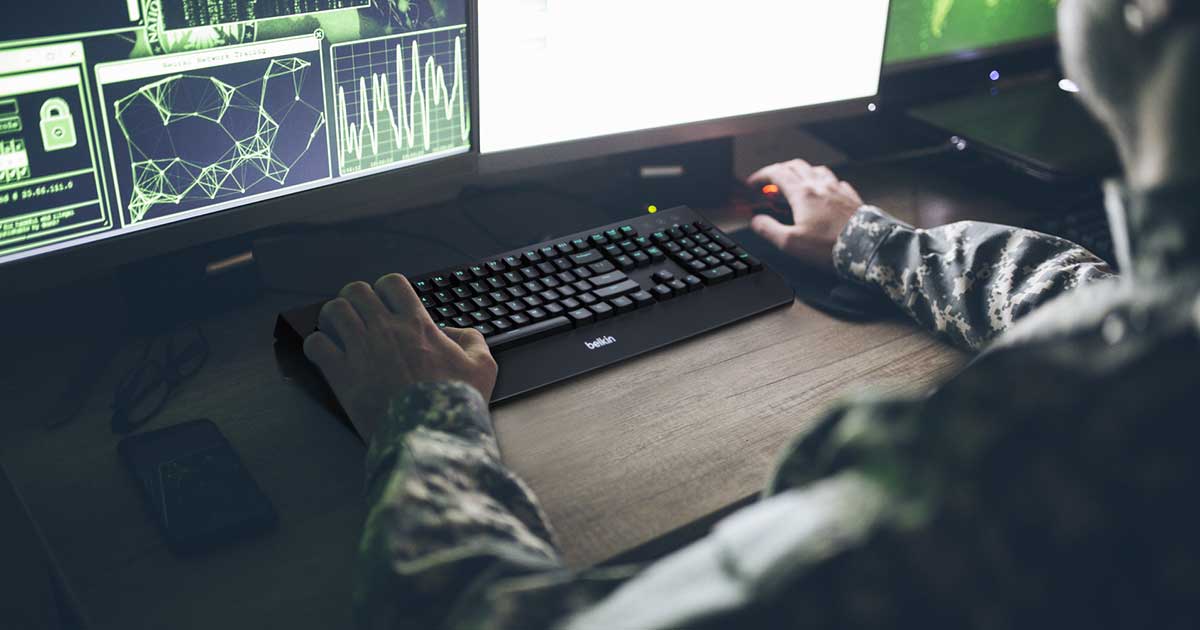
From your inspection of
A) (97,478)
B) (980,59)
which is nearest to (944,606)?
(97,478)

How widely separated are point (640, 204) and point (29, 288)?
2.29 feet

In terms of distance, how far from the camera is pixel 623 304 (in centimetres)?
91

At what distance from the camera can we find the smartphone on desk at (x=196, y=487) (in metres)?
0.66

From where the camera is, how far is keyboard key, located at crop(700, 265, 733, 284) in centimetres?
97

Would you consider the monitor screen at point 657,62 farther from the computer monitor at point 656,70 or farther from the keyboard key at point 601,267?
the keyboard key at point 601,267

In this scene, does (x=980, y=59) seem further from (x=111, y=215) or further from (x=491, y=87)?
(x=111, y=215)

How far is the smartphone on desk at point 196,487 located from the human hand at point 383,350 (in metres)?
0.10

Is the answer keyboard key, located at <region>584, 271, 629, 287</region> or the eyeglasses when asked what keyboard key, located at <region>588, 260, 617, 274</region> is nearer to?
keyboard key, located at <region>584, 271, 629, 287</region>

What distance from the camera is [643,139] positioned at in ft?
3.75

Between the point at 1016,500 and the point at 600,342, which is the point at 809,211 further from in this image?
the point at 1016,500

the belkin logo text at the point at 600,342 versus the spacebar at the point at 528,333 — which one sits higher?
the spacebar at the point at 528,333

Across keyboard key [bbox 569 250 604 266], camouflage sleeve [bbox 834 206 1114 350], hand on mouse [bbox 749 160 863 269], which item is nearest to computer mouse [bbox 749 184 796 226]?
hand on mouse [bbox 749 160 863 269]

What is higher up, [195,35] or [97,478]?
[195,35]

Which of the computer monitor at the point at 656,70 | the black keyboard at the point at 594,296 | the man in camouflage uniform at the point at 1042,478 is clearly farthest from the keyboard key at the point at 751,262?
the man in camouflage uniform at the point at 1042,478
